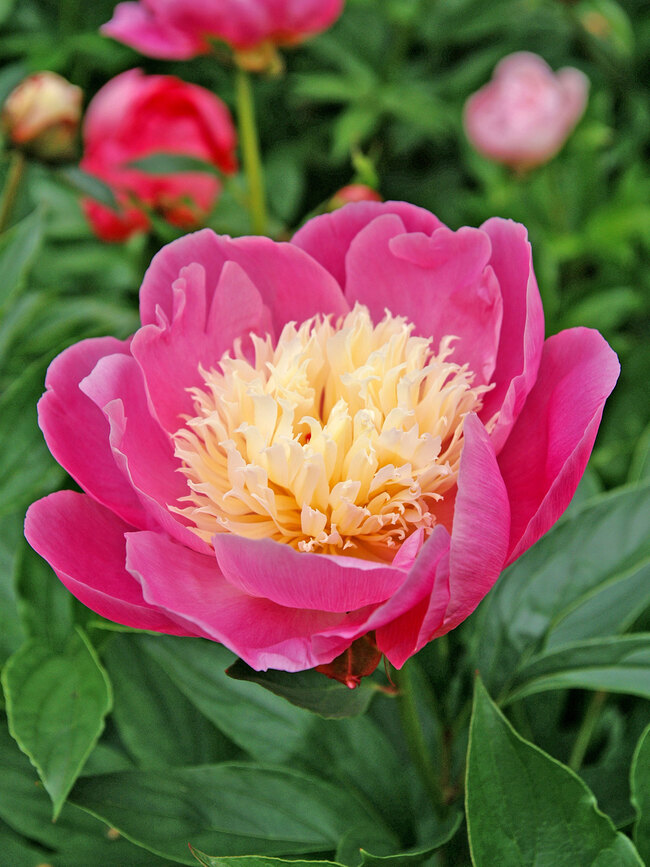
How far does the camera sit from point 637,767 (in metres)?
0.47

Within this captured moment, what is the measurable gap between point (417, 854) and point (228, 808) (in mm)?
124

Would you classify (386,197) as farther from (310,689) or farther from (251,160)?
(310,689)

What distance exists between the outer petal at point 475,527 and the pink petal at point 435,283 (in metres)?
0.12

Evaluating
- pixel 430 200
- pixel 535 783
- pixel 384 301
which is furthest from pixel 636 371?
pixel 535 783

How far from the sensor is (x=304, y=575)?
0.39 m

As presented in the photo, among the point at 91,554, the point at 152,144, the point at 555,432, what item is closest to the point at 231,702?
the point at 91,554

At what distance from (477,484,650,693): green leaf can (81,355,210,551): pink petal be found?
0.25 m

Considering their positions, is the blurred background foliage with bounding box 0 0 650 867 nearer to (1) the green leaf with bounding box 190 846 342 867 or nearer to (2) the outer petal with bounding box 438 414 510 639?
(1) the green leaf with bounding box 190 846 342 867

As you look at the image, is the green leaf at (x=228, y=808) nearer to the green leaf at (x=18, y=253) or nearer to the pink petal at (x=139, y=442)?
the pink petal at (x=139, y=442)

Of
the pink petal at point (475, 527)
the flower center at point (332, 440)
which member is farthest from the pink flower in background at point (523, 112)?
the pink petal at point (475, 527)

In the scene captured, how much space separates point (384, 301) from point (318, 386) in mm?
67

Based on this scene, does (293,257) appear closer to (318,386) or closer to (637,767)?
(318,386)

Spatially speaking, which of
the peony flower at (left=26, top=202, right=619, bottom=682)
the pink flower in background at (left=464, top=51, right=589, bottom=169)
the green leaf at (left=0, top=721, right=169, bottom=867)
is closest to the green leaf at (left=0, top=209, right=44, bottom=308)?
the peony flower at (left=26, top=202, right=619, bottom=682)

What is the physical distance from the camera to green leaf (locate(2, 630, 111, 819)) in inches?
18.8
